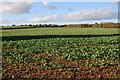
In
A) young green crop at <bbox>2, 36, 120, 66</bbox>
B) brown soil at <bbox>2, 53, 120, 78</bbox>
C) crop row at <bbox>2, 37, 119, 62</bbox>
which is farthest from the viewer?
crop row at <bbox>2, 37, 119, 62</bbox>

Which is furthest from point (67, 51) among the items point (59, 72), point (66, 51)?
point (59, 72)

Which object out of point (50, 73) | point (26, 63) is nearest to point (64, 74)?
point (50, 73)

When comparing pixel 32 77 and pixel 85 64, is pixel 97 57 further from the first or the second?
pixel 32 77

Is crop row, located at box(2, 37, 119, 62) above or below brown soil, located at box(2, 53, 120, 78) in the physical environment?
above

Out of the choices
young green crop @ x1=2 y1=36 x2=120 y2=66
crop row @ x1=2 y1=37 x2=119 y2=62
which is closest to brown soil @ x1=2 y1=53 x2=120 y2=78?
young green crop @ x1=2 y1=36 x2=120 y2=66

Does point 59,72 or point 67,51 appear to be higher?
point 67,51

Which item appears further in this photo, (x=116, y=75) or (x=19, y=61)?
(x=19, y=61)

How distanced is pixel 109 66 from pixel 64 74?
132 inches

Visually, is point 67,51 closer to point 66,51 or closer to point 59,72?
point 66,51

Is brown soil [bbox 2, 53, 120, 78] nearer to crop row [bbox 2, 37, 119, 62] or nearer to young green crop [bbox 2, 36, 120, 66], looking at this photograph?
young green crop [bbox 2, 36, 120, 66]

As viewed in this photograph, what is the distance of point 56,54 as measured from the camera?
66.7 ft

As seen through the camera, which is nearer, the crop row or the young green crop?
the young green crop

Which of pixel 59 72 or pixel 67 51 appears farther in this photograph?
pixel 67 51

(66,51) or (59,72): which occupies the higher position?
(66,51)
